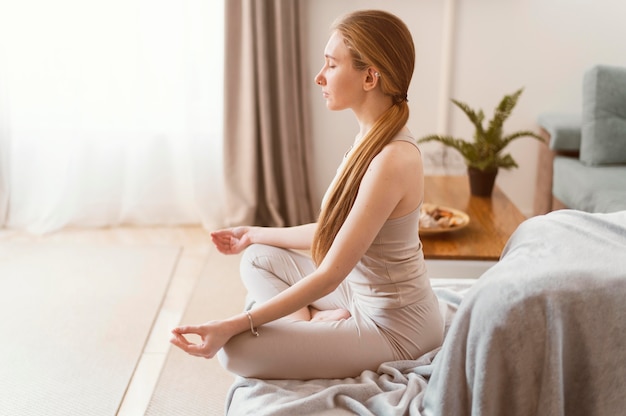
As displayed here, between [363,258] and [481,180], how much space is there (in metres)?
1.56

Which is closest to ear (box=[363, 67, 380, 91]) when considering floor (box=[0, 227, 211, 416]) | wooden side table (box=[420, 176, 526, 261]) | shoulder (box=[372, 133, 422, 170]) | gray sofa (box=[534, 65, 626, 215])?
shoulder (box=[372, 133, 422, 170])

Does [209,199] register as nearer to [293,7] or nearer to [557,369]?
[293,7]

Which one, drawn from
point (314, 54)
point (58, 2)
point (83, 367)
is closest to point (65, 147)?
point (58, 2)

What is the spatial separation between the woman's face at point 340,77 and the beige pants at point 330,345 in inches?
19.1

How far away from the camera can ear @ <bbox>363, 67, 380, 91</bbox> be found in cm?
167

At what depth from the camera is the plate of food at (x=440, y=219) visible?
2.60 metres

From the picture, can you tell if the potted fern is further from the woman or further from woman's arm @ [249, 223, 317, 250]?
the woman

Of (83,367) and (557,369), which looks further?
(83,367)

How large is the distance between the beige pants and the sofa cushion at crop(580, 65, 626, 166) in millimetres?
1938

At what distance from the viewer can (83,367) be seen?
2.42 m

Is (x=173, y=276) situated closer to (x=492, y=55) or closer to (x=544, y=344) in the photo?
(x=492, y=55)

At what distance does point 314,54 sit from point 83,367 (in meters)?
2.02

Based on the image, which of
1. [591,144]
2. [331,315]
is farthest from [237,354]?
[591,144]

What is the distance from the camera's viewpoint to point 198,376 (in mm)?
2377
